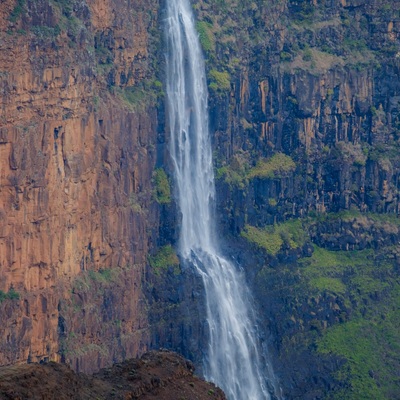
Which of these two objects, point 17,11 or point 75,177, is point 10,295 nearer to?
point 75,177

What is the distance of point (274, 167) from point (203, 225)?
4.71 metres

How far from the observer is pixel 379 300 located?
248 ft

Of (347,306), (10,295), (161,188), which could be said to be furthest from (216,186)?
(10,295)

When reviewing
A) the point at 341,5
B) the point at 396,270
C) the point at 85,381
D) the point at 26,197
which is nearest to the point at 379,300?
the point at 396,270

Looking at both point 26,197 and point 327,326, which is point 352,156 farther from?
point 26,197

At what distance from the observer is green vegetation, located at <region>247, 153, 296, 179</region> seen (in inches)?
2958

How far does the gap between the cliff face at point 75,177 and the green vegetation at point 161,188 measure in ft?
1.97

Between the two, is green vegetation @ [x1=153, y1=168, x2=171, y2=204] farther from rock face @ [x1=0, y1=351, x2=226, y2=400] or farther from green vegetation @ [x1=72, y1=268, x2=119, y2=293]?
rock face @ [x1=0, y1=351, x2=226, y2=400]

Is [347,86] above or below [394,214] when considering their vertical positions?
above

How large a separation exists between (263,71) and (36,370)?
34404mm

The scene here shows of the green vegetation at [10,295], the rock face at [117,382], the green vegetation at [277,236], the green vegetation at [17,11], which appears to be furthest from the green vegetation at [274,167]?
the rock face at [117,382]

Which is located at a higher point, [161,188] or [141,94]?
[141,94]

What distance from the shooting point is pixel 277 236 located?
246 feet

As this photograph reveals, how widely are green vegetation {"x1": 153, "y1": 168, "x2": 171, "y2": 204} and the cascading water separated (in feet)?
3.36
